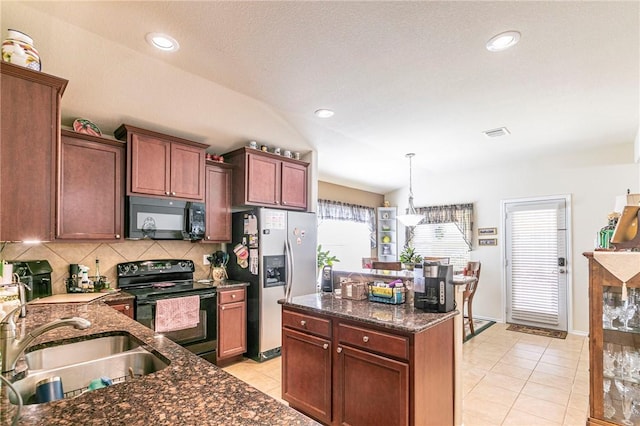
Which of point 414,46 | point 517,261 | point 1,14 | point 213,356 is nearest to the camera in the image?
point 1,14

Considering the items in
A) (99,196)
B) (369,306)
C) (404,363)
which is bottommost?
(404,363)

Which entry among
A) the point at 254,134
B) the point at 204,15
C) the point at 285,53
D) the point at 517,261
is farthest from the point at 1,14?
the point at 517,261

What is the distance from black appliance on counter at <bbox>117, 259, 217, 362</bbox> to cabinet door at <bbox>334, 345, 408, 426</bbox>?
5.65 feet

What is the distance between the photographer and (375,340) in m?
2.02

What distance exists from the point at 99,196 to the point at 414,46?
2.92 m

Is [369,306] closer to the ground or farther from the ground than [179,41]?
closer to the ground

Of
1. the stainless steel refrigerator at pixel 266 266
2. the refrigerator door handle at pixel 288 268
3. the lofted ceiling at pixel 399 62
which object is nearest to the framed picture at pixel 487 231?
the lofted ceiling at pixel 399 62

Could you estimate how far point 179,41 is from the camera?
232cm

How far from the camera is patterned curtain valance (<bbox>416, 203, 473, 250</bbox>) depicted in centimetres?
580

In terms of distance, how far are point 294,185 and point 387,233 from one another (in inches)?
127

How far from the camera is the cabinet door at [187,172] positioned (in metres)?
Result: 3.39

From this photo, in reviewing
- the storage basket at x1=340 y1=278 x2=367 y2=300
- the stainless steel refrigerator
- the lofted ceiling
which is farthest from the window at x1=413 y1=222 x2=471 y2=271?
the storage basket at x1=340 y1=278 x2=367 y2=300

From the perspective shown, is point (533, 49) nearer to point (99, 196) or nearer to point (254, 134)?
point (254, 134)

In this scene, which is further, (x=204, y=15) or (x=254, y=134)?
(x=254, y=134)
